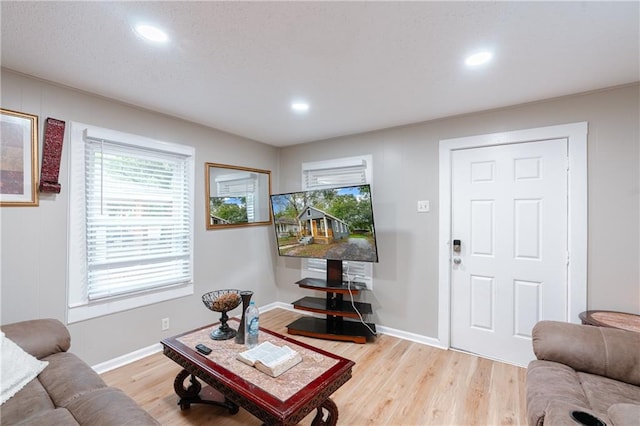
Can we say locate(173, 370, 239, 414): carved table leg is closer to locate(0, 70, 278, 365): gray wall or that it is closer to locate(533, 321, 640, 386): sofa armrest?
locate(0, 70, 278, 365): gray wall

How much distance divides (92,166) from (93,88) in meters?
0.63

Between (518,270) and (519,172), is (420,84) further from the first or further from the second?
(518,270)

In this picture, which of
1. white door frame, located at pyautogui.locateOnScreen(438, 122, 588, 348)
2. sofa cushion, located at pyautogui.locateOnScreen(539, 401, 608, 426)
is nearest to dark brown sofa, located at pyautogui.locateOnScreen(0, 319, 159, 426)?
sofa cushion, located at pyautogui.locateOnScreen(539, 401, 608, 426)

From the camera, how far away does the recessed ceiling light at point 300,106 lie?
8.34 ft

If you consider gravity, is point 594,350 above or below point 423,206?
below

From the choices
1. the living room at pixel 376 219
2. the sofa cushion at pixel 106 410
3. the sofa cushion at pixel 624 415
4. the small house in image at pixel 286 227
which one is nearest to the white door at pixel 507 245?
the living room at pixel 376 219

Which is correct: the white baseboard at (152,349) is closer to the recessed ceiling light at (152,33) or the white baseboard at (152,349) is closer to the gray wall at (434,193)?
the gray wall at (434,193)

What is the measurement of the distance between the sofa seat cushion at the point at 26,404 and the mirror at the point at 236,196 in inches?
78.7

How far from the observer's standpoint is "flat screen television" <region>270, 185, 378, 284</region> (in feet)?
9.59

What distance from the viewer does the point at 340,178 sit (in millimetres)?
3637

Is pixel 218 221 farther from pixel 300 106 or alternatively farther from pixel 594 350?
pixel 594 350

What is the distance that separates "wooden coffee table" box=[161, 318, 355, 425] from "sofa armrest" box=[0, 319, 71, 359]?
2.07ft

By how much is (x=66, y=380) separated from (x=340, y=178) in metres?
3.00

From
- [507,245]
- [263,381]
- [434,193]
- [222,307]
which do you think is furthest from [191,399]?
[507,245]
